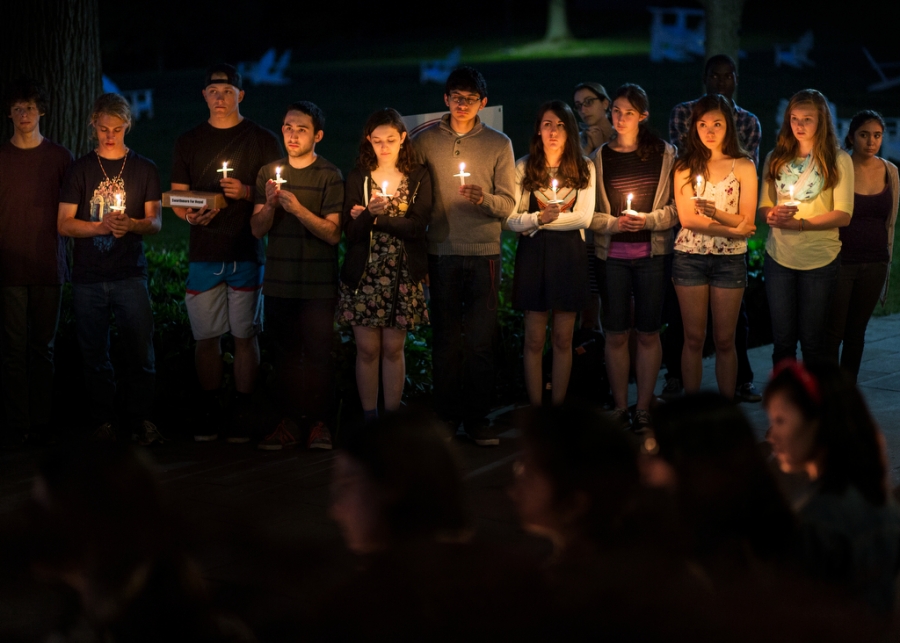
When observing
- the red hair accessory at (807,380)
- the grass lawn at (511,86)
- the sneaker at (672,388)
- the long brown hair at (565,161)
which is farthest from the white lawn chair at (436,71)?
the red hair accessory at (807,380)

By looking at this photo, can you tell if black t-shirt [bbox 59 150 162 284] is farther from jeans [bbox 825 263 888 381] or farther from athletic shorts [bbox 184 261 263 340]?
jeans [bbox 825 263 888 381]

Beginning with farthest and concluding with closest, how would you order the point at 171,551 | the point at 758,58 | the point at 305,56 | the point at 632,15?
the point at 632,15, the point at 305,56, the point at 758,58, the point at 171,551

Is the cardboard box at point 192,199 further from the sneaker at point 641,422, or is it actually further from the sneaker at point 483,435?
the sneaker at point 641,422

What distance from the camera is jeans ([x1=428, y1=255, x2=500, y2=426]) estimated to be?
262 inches

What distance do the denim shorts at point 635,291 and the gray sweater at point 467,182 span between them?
2.41ft

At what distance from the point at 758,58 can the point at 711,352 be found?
2813cm

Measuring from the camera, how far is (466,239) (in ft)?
21.8

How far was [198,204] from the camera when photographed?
6457mm

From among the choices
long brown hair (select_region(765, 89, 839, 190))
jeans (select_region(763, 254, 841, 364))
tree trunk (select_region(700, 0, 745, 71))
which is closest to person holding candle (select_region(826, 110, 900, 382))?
jeans (select_region(763, 254, 841, 364))

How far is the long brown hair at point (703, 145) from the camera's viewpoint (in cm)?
662

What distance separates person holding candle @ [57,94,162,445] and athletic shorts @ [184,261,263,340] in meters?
0.28

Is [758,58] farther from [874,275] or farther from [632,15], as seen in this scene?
[874,275]

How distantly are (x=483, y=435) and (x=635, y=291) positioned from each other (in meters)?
1.28

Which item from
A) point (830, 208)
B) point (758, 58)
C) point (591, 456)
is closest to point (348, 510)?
point (591, 456)
